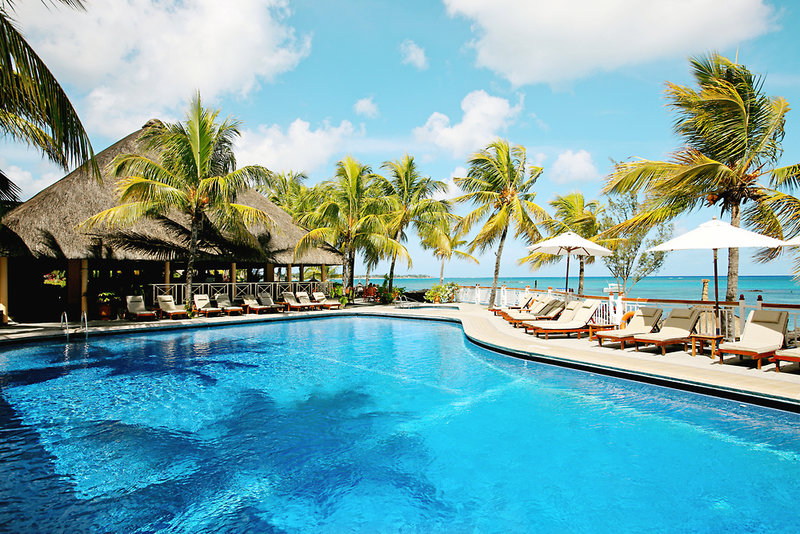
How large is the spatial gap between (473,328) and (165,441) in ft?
26.1

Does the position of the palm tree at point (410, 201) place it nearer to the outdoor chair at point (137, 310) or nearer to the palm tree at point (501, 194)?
the palm tree at point (501, 194)

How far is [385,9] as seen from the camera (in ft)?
40.9

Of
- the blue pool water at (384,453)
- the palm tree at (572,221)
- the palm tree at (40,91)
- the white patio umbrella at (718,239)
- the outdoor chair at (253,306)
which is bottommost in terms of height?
the blue pool water at (384,453)

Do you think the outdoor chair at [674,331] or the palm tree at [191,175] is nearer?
the outdoor chair at [674,331]

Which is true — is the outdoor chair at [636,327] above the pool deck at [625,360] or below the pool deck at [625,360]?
above

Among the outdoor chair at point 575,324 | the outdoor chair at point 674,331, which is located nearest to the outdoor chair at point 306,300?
the outdoor chair at point 575,324

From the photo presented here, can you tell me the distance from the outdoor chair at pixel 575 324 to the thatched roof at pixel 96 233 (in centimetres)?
1112

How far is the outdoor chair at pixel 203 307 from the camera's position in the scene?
562 inches

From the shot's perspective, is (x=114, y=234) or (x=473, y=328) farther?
(x=114, y=234)

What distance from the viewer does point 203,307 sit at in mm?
14508

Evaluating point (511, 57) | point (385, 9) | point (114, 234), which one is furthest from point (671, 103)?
point (114, 234)

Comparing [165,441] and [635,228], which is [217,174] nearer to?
[165,441]

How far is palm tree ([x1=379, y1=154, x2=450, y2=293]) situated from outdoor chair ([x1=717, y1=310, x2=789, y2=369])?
13.0 metres

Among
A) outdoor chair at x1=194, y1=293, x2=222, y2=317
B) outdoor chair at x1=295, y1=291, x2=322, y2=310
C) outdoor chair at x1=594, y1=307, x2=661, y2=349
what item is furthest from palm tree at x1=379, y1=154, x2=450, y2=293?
outdoor chair at x1=594, y1=307, x2=661, y2=349
